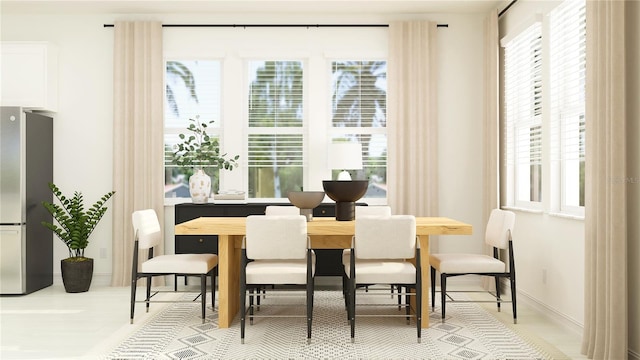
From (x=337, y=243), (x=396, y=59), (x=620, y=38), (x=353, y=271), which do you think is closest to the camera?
(x=620, y=38)

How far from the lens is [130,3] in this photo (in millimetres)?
5625

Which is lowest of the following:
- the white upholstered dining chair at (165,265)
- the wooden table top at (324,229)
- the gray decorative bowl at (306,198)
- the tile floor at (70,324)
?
the tile floor at (70,324)

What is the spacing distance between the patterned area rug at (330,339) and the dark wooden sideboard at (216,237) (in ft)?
3.17

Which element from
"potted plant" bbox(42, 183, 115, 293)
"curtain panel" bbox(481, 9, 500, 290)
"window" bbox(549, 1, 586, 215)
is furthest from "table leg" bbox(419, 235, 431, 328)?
"potted plant" bbox(42, 183, 115, 293)

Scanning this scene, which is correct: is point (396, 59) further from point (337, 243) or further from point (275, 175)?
point (337, 243)

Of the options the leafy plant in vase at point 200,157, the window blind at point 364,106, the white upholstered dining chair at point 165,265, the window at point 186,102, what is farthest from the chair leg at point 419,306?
the window at point 186,102

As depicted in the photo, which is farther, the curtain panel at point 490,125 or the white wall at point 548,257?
the curtain panel at point 490,125

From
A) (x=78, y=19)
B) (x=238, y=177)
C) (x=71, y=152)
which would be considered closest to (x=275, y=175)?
(x=238, y=177)

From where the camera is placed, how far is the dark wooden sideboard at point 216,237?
17.9 feet

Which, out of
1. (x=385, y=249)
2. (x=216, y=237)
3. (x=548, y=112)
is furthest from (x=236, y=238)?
(x=548, y=112)

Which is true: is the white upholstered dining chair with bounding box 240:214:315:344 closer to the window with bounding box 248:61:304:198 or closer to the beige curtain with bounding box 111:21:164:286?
the window with bounding box 248:61:304:198

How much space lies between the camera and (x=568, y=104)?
13.4 feet

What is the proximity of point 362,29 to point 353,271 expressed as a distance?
10.9ft

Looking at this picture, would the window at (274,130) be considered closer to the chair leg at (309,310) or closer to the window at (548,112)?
the window at (548,112)
